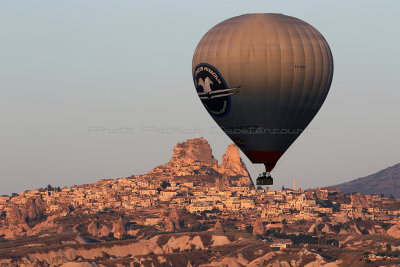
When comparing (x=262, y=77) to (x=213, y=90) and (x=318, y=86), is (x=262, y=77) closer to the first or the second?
(x=213, y=90)

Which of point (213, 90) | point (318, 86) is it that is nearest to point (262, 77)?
point (213, 90)

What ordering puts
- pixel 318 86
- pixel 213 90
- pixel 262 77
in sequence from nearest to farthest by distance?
1. pixel 262 77
2. pixel 213 90
3. pixel 318 86

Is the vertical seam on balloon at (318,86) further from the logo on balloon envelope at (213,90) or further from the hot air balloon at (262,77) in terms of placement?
the logo on balloon envelope at (213,90)

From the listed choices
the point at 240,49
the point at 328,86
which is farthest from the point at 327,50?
the point at 240,49

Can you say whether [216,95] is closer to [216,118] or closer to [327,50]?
[216,118]

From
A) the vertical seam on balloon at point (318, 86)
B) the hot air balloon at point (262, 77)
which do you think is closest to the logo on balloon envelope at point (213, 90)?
the hot air balloon at point (262, 77)

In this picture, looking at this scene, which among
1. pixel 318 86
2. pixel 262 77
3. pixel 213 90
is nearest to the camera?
pixel 262 77

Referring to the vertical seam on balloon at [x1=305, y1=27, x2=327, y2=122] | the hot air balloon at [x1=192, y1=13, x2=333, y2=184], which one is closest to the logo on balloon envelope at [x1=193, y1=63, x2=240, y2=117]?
the hot air balloon at [x1=192, y1=13, x2=333, y2=184]

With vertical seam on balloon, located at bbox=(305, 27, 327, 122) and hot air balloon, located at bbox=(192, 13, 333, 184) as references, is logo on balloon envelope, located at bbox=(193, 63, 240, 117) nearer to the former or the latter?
hot air balloon, located at bbox=(192, 13, 333, 184)

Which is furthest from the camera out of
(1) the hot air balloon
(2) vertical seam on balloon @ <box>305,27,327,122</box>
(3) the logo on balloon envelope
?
(2) vertical seam on balloon @ <box>305,27,327,122</box>
